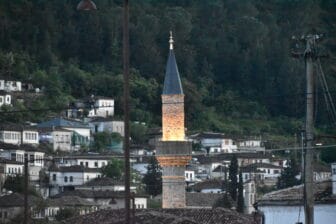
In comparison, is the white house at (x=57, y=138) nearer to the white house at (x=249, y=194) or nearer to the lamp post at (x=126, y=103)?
the white house at (x=249, y=194)

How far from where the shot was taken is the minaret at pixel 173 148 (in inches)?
3125

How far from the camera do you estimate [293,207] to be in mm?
45719

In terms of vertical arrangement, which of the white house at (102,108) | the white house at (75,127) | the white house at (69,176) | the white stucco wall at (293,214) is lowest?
the white stucco wall at (293,214)

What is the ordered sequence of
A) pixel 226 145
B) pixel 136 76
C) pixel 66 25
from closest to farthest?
pixel 226 145
pixel 136 76
pixel 66 25

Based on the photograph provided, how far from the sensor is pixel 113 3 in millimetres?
185000

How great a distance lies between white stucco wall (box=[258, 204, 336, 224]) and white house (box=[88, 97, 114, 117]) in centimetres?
10953

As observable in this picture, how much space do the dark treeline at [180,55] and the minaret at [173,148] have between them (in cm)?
6639

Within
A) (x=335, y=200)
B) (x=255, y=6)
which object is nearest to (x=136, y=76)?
(x=255, y=6)

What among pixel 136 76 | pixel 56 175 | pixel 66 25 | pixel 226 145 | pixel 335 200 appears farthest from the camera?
pixel 66 25

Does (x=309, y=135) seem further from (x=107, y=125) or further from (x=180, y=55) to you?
(x=180, y=55)

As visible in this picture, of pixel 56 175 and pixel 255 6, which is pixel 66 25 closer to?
pixel 255 6

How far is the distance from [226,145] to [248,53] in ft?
93.4

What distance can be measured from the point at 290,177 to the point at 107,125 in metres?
48.9

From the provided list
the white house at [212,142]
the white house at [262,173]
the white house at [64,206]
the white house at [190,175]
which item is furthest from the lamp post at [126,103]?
the white house at [212,142]
